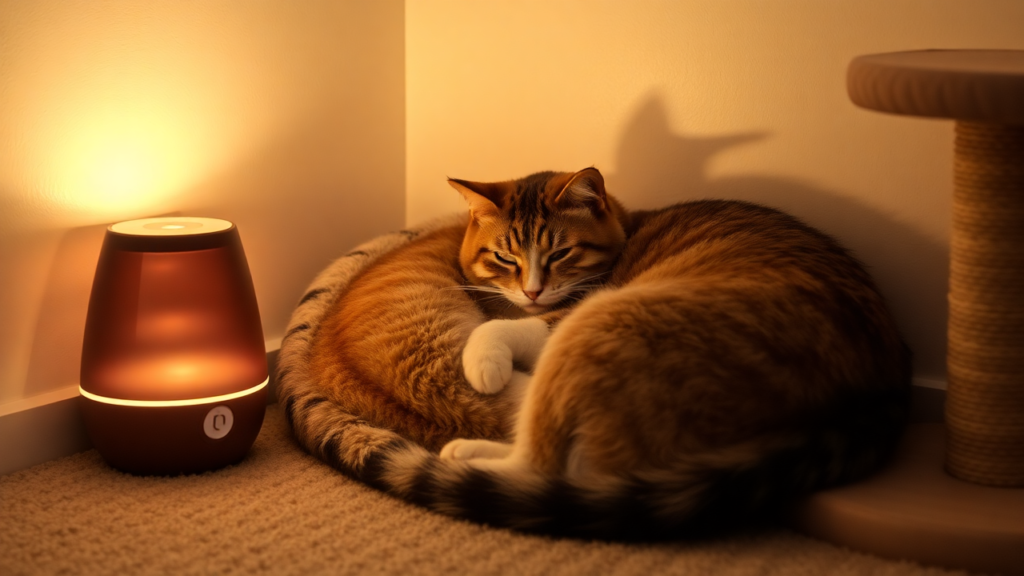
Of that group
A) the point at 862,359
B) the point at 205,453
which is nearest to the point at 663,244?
the point at 862,359

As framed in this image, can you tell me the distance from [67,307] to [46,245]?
14 centimetres

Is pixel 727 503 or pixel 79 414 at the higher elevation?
pixel 727 503

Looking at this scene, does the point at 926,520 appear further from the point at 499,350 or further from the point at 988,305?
the point at 499,350

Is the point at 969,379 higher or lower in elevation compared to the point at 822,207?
lower

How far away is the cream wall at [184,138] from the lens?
6.07ft

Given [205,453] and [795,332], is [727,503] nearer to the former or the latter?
[795,332]

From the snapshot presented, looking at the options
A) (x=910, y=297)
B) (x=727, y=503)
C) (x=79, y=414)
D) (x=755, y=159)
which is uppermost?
(x=755, y=159)

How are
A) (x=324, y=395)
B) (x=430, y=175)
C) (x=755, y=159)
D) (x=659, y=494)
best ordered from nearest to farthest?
(x=659, y=494)
(x=324, y=395)
(x=755, y=159)
(x=430, y=175)

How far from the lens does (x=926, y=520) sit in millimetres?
1492

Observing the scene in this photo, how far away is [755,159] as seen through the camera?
2209 millimetres

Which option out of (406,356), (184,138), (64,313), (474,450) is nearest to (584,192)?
(406,356)

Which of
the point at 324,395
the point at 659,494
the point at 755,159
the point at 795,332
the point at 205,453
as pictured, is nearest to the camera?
the point at 659,494

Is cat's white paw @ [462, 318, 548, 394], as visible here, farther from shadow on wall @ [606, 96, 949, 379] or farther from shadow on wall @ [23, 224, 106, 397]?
shadow on wall @ [23, 224, 106, 397]

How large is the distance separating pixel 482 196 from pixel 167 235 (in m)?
0.67
